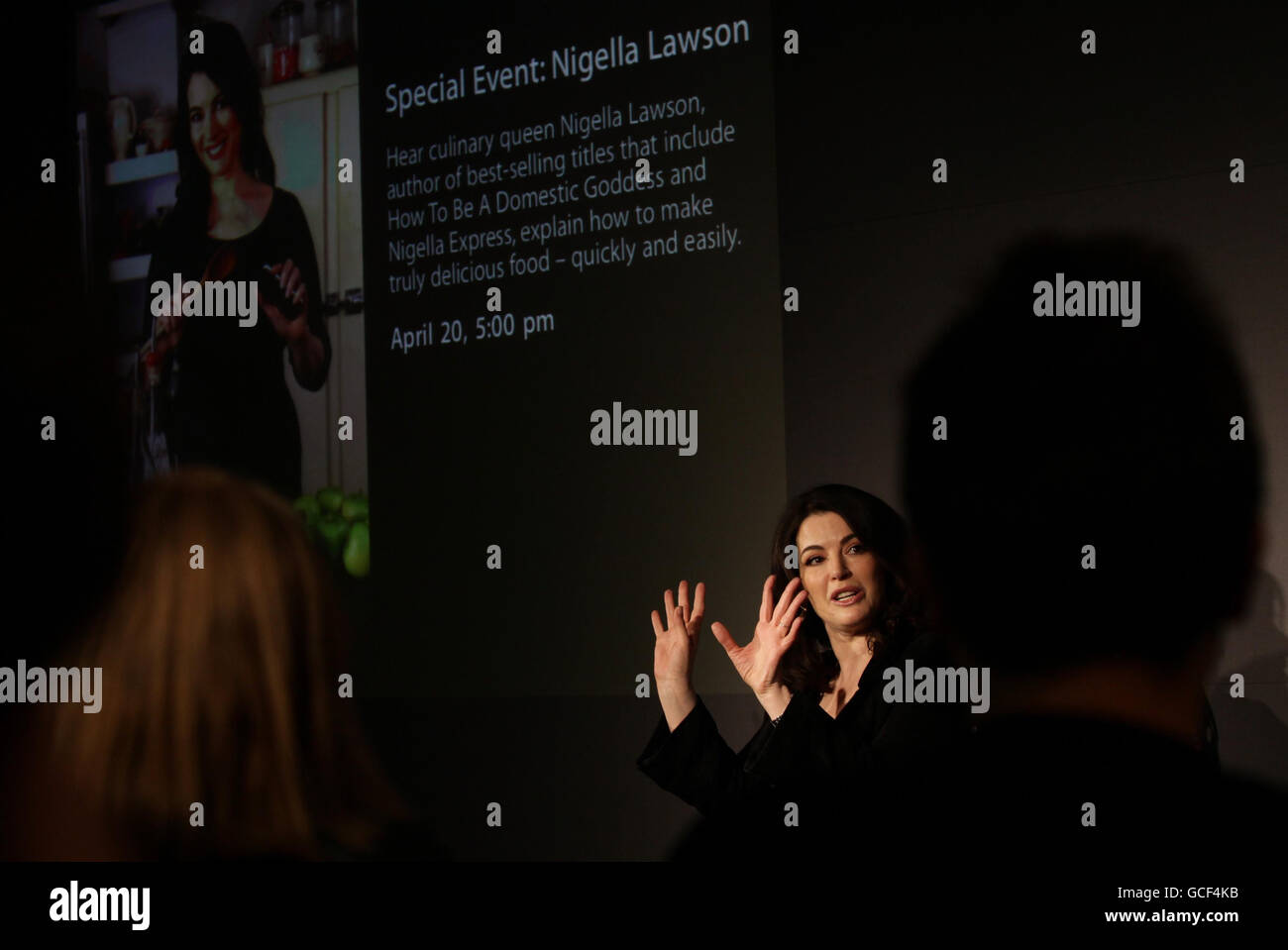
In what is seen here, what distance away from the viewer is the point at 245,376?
3.61m

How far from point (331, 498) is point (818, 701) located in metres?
1.36

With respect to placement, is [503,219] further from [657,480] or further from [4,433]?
[4,433]

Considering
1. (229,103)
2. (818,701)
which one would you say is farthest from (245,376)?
(818,701)

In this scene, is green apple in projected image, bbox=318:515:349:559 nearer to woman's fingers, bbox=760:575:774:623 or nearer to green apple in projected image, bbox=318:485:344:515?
green apple in projected image, bbox=318:485:344:515

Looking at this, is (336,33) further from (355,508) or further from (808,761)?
(808,761)

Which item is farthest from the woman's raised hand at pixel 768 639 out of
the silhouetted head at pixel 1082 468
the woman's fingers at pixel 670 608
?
the silhouetted head at pixel 1082 468

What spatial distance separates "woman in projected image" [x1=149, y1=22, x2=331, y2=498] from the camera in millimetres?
3578

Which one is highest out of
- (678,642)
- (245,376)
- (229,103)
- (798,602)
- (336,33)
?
(336,33)

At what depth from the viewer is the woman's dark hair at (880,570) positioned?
303 centimetres

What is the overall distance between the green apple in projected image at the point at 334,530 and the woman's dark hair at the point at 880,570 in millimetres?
1148

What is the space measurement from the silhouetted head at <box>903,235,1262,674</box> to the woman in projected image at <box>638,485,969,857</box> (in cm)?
13

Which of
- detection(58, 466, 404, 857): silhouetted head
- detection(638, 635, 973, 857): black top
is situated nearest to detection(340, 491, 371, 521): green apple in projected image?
detection(58, 466, 404, 857): silhouetted head

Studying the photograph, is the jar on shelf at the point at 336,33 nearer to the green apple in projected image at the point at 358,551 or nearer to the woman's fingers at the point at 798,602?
the green apple in projected image at the point at 358,551
